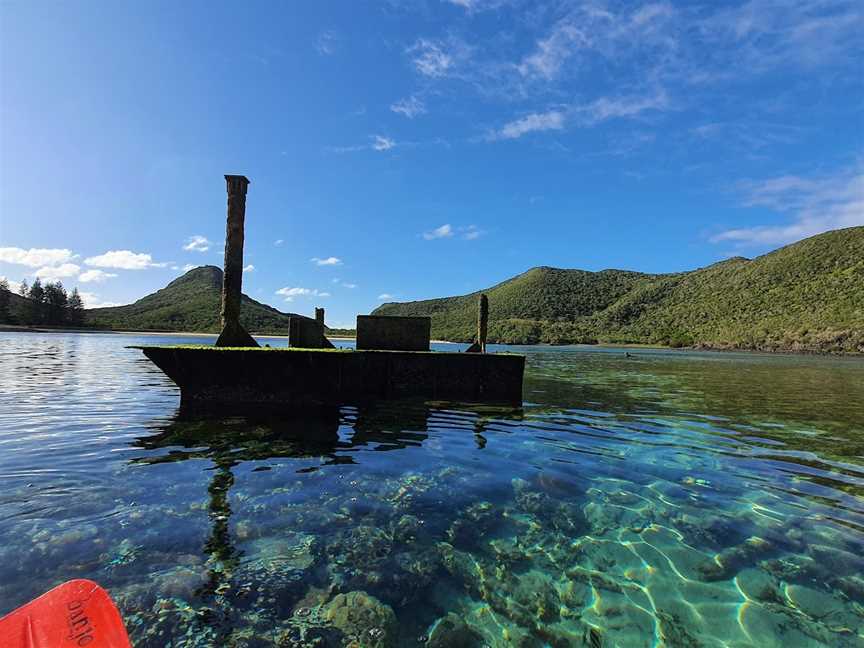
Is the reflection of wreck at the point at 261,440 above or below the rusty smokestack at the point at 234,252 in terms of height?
below

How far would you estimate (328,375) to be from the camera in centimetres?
Result: 1365

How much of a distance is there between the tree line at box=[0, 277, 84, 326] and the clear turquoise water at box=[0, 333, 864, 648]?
156166 millimetres

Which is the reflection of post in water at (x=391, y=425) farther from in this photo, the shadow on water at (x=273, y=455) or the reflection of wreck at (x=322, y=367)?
the reflection of wreck at (x=322, y=367)

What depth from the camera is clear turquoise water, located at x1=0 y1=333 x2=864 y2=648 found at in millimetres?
3510

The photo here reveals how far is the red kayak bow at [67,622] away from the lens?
2441 millimetres

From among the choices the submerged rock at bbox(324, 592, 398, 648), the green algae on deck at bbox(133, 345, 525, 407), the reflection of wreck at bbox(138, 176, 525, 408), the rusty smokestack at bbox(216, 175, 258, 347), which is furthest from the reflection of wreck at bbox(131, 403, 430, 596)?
the rusty smokestack at bbox(216, 175, 258, 347)

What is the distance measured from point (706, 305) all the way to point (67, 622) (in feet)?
425

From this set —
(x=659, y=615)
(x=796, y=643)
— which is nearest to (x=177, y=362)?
(x=659, y=615)

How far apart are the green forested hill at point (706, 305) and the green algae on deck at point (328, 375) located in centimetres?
8451

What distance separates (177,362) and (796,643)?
13967 mm

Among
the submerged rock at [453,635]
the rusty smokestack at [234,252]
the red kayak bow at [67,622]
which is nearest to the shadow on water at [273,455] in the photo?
the red kayak bow at [67,622]

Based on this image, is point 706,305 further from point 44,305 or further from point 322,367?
point 44,305

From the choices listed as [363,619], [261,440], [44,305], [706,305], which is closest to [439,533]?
[363,619]

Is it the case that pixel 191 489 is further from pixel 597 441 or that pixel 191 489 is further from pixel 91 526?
pixel 597 441
